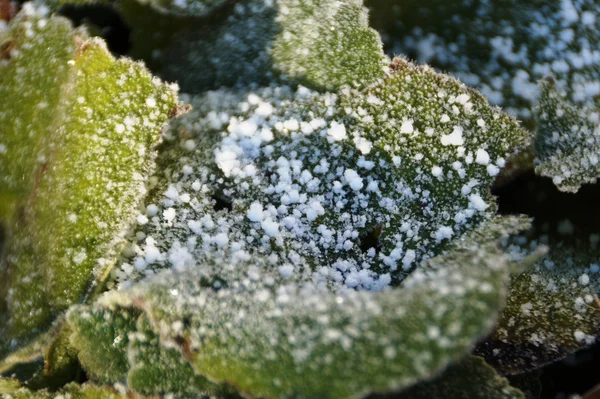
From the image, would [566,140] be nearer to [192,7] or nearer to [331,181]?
[331,181]

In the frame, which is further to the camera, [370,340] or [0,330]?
[0,330]

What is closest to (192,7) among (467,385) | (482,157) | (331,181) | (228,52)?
(228,52)

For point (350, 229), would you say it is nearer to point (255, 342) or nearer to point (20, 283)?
point (255, 342)

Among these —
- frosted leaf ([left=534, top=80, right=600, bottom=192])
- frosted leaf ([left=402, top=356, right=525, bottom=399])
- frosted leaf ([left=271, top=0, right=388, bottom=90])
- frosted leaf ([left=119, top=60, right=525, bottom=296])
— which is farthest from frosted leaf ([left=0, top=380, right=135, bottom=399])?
frosted leaf ([left=534, top=80, right=600, bottom=192])

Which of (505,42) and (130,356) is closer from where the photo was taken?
(130,356)

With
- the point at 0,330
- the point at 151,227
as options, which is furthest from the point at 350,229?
the point at 0,330
